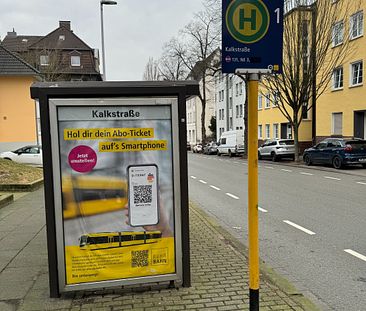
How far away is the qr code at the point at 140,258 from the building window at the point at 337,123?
83.0ft

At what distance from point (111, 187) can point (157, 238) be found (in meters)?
0.72

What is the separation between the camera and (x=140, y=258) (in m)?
3.94

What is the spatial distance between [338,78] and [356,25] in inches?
147

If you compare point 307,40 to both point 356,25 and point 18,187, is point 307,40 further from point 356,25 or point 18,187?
point 18,187

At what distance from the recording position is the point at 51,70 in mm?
28453

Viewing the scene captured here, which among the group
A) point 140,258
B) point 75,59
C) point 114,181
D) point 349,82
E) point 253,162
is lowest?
point 140,258

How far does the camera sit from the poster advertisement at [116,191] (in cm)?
372

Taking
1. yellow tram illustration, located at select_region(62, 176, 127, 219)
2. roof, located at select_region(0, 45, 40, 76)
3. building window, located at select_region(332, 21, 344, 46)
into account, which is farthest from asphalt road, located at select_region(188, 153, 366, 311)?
roof, located at select_region(0, 45, 40, 76)

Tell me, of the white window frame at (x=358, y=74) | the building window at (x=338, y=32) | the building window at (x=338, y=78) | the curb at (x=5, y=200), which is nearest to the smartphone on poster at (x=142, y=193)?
the curb at (x=5, y=200)

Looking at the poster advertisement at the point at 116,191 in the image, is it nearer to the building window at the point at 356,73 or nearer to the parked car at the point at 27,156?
the parked car at the point at 27,156

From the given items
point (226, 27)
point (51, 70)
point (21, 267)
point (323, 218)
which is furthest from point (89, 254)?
point (51, 70)

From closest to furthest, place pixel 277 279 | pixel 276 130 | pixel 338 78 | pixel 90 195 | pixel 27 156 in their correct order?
pixel 90 195, pixel 277 279, pixel 27 156, pixel 338 78, pixel 276 130

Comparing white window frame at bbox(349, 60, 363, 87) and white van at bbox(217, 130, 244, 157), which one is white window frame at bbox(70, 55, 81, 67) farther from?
white window frame at bbox(349, 60, 363, 87)

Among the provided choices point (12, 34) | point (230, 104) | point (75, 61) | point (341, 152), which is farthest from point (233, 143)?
point (12, 34)
